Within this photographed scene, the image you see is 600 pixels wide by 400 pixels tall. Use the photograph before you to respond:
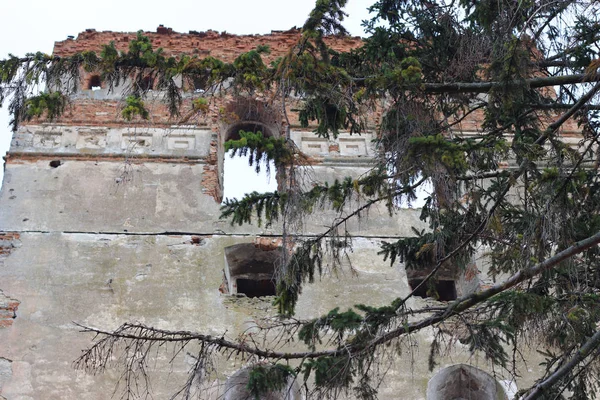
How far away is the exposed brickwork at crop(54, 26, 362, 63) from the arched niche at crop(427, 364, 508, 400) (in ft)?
20.8

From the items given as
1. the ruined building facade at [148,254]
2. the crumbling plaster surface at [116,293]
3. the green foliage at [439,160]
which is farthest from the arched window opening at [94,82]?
the green foliage at [439,160]

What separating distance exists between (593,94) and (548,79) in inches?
25.2

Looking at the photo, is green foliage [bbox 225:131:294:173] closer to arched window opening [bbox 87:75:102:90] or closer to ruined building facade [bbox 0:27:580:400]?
ruined building facade [bbox 0:27:580:400]

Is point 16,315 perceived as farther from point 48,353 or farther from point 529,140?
point 529,140

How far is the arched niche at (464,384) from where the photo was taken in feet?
38.1

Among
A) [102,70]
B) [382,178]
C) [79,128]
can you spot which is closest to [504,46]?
[382,178]

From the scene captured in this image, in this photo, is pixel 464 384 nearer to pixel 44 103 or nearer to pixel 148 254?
pixel 148 254

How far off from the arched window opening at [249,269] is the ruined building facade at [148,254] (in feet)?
0.06

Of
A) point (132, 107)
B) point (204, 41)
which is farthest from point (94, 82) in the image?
point (132, 107)

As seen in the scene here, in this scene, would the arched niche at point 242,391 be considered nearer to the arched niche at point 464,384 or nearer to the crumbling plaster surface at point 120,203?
the arched niche at point 464,384

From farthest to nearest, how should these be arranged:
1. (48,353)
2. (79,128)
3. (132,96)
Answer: (79,128) → (48,353) → (132,96)

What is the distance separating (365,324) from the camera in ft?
26.5

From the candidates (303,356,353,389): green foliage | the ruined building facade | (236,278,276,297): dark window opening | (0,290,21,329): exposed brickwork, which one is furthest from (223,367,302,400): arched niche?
(303,356,353,389): green foliage

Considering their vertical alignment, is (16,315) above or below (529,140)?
below
